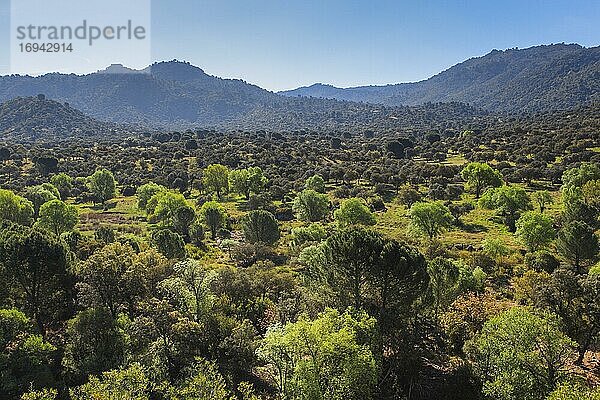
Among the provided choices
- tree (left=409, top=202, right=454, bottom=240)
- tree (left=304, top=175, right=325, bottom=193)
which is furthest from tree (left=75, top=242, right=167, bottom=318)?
tree (left=304, top=175, right=325, bottom=193)

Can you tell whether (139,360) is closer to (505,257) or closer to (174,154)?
(505,257)

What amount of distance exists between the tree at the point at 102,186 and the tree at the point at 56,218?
27204 millimetres

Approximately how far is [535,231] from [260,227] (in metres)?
32.0

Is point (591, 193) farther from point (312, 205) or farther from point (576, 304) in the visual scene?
point (576, 304)

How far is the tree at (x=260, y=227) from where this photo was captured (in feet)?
173

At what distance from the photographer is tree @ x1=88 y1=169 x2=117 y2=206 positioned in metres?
84.4

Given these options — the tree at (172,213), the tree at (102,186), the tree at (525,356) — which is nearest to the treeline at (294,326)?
the tree at (525,356)

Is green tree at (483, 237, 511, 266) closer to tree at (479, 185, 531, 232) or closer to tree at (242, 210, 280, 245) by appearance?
tree at (479, 185, 531, 232)

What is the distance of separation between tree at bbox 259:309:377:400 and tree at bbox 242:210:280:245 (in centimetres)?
3346

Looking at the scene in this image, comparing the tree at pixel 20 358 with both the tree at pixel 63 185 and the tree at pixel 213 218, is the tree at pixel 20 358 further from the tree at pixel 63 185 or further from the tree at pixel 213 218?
the tree at pixel 63 185

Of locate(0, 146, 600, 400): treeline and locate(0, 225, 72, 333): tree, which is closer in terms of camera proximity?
locate(0, 146, 600, 400): treeline

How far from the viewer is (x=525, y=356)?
19.0 metres

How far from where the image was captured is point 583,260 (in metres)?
41.9

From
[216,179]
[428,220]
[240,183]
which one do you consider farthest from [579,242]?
A: [216,179]
